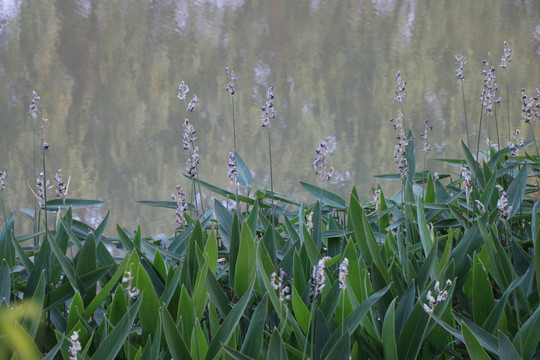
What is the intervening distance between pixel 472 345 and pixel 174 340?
0.31m

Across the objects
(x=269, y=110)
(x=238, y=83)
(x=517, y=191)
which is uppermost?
(x=238, y=83)

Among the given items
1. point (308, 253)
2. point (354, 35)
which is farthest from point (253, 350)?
point (354, 35)

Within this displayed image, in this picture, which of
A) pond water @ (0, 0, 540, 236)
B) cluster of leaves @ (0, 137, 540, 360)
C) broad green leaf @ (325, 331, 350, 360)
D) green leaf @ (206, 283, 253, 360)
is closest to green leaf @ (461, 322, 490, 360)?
cluster of leaves @ (0, 137, 540, 360)

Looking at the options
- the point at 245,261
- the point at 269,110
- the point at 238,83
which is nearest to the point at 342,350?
the point at 245,261

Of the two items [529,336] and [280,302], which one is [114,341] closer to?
[280,302]

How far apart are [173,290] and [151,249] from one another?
274 millimetres

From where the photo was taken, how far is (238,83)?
4.32 metres

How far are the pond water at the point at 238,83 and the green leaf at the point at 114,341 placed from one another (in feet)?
5.98

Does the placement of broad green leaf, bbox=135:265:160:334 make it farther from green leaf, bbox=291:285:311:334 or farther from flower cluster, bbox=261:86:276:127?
flower cluster, bbox=261:86:276:127

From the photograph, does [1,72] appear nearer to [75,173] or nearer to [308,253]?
[75,173]

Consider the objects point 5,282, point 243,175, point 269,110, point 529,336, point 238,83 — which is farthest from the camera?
point 238,83

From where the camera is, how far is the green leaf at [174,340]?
26.9 inches

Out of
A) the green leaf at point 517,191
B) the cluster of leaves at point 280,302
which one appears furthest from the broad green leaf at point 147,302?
the green leaf at point 517,191

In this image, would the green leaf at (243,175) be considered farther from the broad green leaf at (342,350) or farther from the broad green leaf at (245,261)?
the broad green leaf at (342,350)
